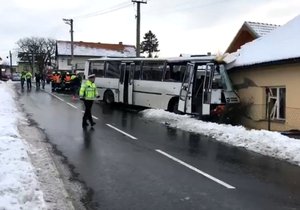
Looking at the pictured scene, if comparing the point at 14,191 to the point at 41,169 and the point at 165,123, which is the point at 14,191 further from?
the point at 165,123

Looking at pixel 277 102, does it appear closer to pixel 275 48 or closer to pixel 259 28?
pixel 275 48

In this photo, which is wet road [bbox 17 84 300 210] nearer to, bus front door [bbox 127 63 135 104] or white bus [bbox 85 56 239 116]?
white bus [bbox 85 56 239 116]

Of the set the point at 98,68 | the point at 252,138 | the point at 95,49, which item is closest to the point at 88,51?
the point at 95,49

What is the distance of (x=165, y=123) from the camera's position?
18812mm

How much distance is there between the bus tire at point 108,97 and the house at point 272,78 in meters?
7.93

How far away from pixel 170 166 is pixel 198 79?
10.3m

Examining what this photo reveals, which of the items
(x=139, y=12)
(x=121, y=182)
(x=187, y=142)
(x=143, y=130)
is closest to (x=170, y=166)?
(x=121, y=182)

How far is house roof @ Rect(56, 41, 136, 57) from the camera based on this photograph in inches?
3815

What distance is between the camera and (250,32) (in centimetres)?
2953

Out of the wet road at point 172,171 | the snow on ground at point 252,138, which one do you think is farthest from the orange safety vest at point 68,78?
the wet road at point 172,171

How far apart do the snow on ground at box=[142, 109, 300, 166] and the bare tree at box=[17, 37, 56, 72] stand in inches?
4103

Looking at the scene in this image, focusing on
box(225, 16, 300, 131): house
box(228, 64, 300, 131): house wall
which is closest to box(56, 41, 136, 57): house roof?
box(225, 16, 300, 131): house

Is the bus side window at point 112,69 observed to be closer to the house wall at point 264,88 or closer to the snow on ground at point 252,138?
the house wall at point 264,88

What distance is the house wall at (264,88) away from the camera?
57.1 feet
